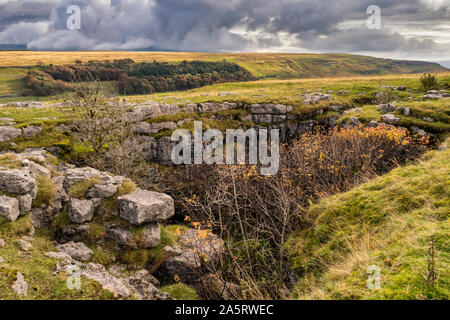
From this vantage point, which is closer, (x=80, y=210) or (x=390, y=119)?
(x=80, y=210)

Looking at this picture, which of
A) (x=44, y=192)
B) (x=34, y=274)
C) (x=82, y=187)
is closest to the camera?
(x=34, y=274)

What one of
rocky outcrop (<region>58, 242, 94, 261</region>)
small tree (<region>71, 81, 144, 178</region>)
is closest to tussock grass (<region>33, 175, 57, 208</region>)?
rocky outcrop (<region>58, 242, 94, 261</region>)

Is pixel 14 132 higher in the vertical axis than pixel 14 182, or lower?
higher

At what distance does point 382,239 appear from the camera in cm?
773

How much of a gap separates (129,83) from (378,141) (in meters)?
90.2

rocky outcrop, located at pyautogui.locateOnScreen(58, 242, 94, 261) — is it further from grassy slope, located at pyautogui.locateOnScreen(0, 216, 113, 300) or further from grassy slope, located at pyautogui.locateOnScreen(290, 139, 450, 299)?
grassy slope, located at pyautogui.locateOnScreen(290, 139, 450, 299)

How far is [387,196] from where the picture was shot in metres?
10.0

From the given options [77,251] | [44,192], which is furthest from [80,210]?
[77,251]

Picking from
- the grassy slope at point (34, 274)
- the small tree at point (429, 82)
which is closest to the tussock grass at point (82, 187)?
the grassy slope at point (34, 274)

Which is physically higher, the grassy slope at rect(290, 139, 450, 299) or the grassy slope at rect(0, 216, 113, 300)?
the grassy slope at rect(290, 139, 450, 299)

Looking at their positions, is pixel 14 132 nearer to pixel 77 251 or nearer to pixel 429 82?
pixel 77 251

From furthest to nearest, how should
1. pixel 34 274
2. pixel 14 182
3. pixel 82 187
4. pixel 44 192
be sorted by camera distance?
pixel 82 187
pixel 44 192
pixel 14 182
pixel 34 274

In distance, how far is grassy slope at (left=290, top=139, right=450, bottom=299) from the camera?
17.9 ft

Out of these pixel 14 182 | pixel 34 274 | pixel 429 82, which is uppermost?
pixel 429 82
